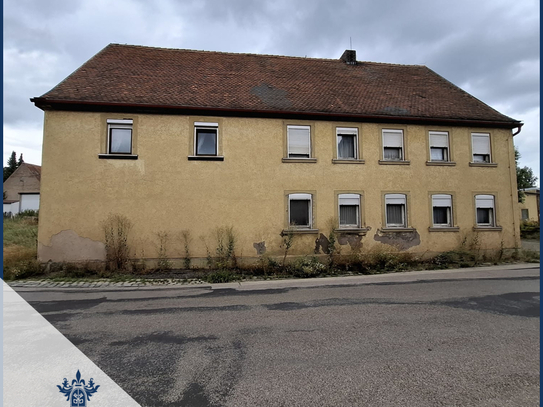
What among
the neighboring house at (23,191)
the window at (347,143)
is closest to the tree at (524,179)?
the window at (347,143)

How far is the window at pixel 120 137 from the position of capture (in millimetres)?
11414

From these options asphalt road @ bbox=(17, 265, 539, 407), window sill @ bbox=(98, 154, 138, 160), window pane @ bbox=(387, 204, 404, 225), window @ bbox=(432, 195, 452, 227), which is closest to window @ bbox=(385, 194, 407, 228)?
window pane @ bbox=(387, 204, 404, 225)

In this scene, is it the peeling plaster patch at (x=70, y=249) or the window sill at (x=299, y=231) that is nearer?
the peeling plaster patch at (x=70, y=249)

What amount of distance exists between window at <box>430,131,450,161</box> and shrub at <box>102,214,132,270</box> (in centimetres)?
1268

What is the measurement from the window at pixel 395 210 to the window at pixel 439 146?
96.4 inches

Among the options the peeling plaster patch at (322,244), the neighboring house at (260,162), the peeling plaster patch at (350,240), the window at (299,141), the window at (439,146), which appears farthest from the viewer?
the window at (439,146)

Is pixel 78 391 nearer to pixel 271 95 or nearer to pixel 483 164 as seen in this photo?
pixel 271 95

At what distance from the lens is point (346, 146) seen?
12898 millimetres

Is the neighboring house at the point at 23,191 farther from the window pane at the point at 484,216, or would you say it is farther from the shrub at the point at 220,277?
the window pane at the point at 484,216

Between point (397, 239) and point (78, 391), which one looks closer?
point (78, 391)

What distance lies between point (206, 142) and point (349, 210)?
6.33 metres

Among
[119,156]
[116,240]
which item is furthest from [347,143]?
[116,240]

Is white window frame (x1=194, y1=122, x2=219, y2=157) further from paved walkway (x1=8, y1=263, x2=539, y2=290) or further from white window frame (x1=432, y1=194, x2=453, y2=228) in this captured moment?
white window frame (x1=432, y1=194, x2=453, y2=228)

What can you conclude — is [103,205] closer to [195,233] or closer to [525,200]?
[195,233]
